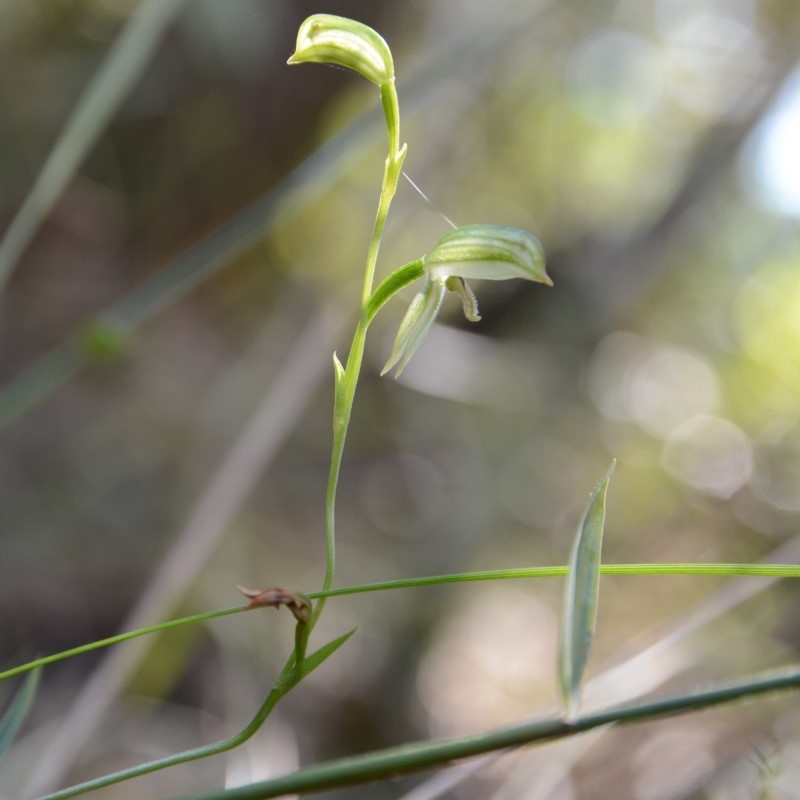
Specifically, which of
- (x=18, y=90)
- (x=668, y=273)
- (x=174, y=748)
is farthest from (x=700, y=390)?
(x=18, y=90)

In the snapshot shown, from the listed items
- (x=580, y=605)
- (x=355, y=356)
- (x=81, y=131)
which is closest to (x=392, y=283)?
(x=355, y=356)

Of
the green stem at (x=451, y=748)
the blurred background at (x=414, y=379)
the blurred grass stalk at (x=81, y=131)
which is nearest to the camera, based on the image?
the green stem at (x=451, y=748)

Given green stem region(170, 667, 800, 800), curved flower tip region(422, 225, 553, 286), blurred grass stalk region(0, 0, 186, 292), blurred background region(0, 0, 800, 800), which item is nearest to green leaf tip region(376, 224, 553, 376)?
curved flower tip region(422, 225, 553, 286)

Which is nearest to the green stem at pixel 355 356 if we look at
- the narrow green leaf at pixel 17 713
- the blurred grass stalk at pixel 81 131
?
the narrow green leaf at pixel 17 713

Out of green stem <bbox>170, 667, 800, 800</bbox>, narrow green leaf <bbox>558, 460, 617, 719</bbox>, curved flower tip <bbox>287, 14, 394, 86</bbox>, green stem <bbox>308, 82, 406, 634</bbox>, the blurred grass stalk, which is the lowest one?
green stem <bbox>170, 667, 800, 800</bbox>

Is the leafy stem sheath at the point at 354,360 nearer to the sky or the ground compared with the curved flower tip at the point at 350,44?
nearer to the ground

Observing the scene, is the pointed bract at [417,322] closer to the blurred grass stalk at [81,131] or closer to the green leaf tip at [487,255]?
the green leaf tip at [487,255]

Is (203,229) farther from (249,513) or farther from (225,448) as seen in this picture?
(249,513)

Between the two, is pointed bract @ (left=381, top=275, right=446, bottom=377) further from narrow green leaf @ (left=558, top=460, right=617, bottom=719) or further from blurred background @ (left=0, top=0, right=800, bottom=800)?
blurred background @ (left=0, top=0, right=800, bottom=800)
